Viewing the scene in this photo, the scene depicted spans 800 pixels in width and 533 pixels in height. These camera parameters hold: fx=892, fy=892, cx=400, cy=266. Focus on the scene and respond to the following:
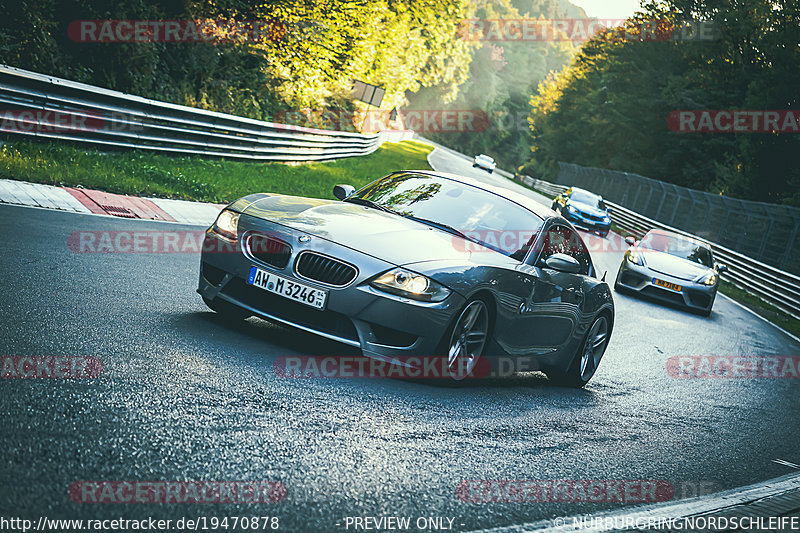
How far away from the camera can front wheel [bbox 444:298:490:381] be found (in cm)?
595

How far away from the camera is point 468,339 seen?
6.18 meters

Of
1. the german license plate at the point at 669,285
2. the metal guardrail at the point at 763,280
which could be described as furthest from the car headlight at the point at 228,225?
the metal guardrail at the point at 763,280

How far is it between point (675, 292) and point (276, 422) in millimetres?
13280

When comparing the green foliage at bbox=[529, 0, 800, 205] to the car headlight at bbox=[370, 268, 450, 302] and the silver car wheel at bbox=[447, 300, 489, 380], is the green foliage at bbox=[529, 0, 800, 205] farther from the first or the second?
the car headlight at bbox=[370, 268, 450, 302]

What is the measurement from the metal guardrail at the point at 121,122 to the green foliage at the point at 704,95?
27.0 meters

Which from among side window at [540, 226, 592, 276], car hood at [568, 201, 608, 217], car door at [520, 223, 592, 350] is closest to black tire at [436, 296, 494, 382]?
car door at [520, 223, 592, 350]

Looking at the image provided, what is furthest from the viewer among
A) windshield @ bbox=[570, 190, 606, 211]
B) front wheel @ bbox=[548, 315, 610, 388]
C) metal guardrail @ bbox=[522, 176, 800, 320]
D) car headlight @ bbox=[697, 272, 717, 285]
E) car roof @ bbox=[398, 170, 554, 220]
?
windshield @ bbox=[570, 190, 606, 211]

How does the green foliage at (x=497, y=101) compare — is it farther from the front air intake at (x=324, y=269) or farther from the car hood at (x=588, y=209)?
the front air intake at (x=324, y=269)

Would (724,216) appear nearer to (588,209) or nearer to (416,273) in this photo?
(588,209)

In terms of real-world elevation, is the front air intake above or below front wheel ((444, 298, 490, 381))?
above

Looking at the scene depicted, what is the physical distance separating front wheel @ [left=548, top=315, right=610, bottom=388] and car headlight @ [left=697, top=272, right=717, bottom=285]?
8868 mm

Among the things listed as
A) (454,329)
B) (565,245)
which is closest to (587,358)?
(565,245)

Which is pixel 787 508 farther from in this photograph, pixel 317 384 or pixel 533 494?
pixel 317 384

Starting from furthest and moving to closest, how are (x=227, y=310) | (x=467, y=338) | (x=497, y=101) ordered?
(x=497, y=101), (x=227, y=310), (x=467, y=338)
